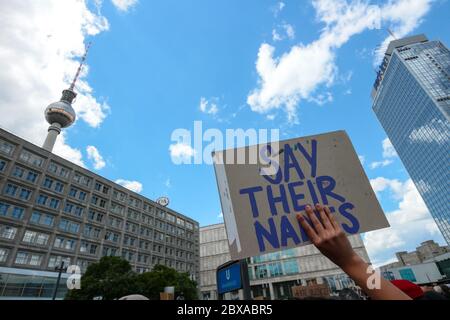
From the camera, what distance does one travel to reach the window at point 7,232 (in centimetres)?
2772

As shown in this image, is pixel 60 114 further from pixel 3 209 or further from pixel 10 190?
pixel 3 209

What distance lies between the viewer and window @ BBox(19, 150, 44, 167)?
32.2 m

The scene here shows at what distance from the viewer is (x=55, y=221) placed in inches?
1283

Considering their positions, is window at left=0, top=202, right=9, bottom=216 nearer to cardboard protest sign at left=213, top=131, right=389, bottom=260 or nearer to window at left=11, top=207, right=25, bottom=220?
window at left=11, top=207, right=25, bottom=220

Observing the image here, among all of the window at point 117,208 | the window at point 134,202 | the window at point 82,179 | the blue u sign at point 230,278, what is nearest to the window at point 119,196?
the window at point 117,208

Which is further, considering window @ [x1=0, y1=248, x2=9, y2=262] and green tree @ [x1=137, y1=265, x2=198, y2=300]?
window @ [x1=0, y1=248, x2=9, y2=262]

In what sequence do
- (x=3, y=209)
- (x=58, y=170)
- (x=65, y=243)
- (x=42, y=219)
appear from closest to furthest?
(x=3, y=209) → (x=42, y=219) → (x=65, y=243) → (x=58, y=170)

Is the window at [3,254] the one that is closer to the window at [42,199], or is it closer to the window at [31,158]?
the window at [42,199]

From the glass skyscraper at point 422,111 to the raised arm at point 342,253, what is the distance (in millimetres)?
95070

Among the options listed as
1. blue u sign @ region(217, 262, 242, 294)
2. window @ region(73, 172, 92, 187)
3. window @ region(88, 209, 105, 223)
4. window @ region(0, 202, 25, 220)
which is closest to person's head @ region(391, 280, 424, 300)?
blue u sign @ region(217, 262, 242, 294)

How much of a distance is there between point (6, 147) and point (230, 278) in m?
39.8

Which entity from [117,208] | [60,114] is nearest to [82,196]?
[117,208]

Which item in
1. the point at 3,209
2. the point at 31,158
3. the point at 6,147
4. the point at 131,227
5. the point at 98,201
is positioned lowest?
the point at 3,209
